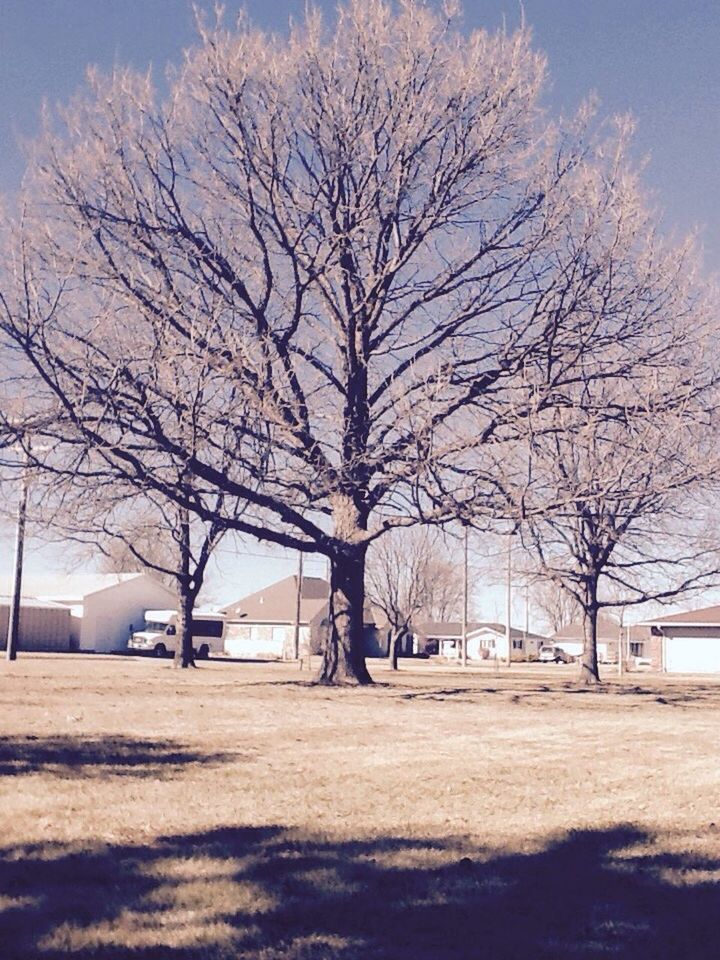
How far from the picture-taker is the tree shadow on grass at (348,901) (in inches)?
171

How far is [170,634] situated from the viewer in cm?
6731

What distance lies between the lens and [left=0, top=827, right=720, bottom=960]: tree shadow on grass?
4.34m

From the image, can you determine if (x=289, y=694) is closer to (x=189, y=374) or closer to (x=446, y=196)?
(x=189, y=374)

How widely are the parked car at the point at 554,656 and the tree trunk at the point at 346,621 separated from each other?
67.8 metres

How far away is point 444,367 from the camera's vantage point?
17.5 m

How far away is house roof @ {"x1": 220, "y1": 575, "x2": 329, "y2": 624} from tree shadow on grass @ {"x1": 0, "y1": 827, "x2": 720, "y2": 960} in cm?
7180

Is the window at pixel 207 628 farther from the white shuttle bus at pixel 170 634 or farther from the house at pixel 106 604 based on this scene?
the house at pixel 106 604

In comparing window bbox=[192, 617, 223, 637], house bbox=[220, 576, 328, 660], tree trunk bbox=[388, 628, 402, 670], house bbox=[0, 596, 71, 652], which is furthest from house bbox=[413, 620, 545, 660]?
tree trunk bbox=[388, 628, 402, 670]

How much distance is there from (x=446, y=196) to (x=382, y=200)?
117 cm

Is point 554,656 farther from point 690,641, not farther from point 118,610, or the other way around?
point 118,610

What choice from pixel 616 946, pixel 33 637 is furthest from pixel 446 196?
Answer: pixel 33 637

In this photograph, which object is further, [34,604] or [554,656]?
[554,656]

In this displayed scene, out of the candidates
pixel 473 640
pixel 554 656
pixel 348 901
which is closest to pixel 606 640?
pixel 554 656

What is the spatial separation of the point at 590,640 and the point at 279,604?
49661 mm
